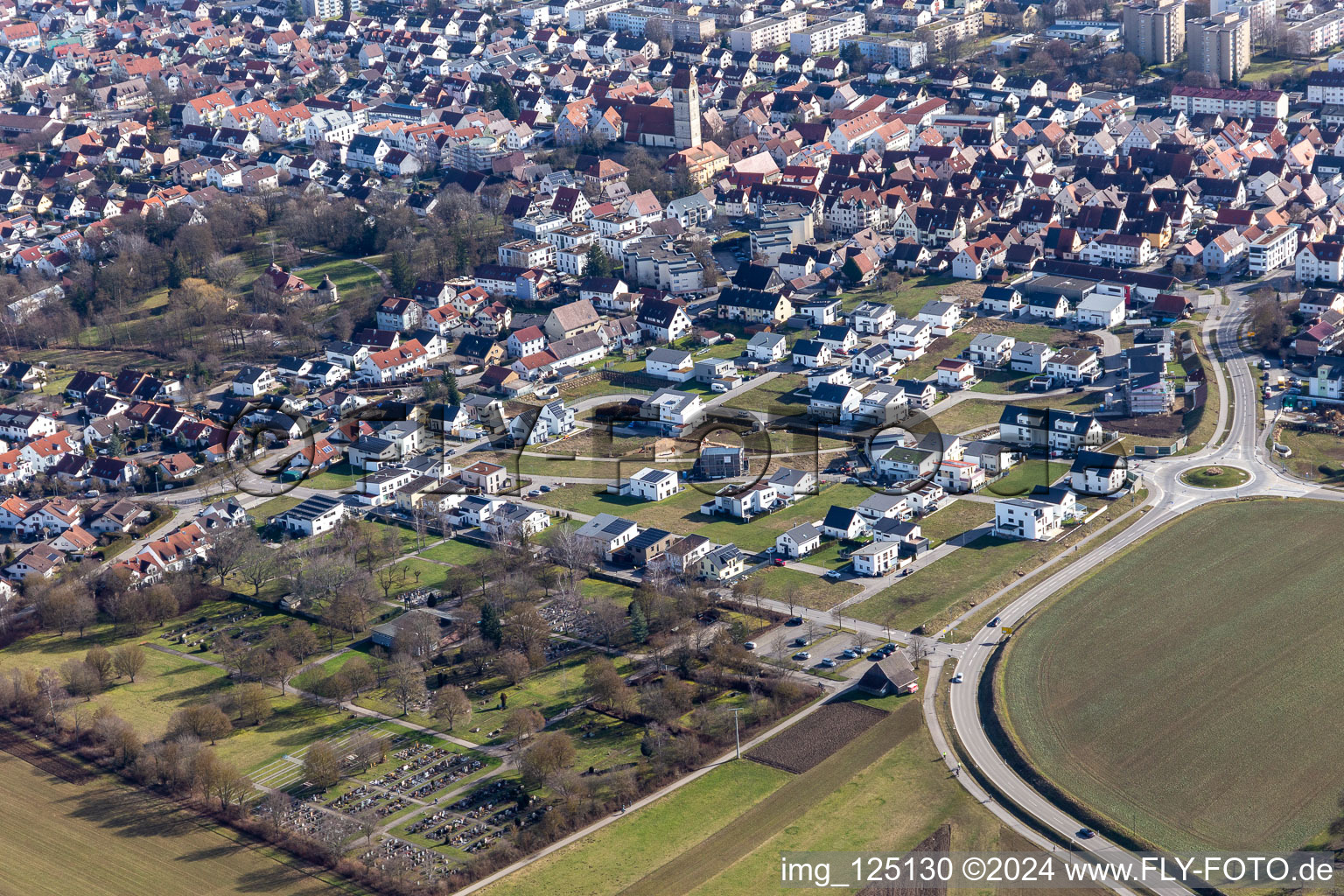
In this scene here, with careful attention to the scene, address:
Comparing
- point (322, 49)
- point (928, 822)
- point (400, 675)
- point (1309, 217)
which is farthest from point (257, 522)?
point (322, 49)

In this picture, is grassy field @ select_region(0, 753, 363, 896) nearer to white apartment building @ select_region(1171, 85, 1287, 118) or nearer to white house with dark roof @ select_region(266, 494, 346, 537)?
white house with dark roof @ select_region(266, 494, 346, 537)

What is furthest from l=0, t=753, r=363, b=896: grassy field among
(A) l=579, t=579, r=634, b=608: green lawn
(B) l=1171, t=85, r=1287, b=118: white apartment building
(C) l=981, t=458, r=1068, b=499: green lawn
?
(B) l=1171, t=85, r=1287, b=118: white apartment building

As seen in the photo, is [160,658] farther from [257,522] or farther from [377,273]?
[377,273]

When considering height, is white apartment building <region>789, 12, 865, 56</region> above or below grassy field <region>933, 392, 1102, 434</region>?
above

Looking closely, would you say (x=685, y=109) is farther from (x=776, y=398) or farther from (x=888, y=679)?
(x=888, y=679)

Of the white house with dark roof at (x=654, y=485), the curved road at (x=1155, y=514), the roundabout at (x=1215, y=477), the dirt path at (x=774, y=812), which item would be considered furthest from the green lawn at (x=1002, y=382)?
the dirt path at (x=774, y=812)

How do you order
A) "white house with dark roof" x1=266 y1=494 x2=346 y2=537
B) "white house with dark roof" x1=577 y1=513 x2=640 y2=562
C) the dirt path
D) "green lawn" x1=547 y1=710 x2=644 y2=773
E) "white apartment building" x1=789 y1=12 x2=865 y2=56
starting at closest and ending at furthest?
the dirt path → "green lawn" x1=547 y1=710 x2=644 y2=773 → "white house with dark roof" x1=577 y1=513 x2=640 y2=562 → "white house with dark roof" x1=266 y1=494 x2=346 y2=537 → "white apartment building" x1=789 y1=12 x2=865 y2=56

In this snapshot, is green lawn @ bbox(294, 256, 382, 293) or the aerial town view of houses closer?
the aerial town view of houses
